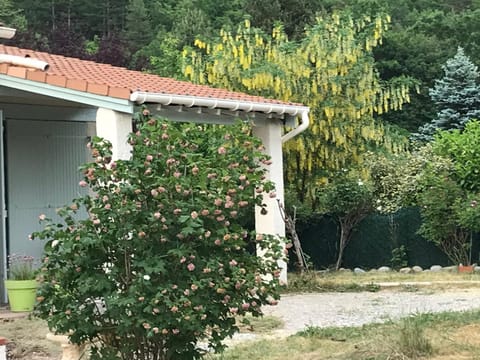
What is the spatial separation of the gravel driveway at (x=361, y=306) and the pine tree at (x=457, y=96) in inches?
671

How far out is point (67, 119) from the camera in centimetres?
1087

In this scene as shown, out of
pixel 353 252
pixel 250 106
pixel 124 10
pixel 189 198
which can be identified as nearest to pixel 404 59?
pixel 124 10

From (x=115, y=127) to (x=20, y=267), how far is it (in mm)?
2388

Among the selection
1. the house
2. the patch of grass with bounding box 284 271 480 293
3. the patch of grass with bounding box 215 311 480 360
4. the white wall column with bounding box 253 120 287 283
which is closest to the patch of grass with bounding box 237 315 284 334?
the patch of grass with bounding box 215 311 480 360

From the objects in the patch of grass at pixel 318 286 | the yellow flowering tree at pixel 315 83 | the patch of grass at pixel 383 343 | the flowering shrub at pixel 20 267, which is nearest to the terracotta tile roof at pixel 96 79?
the flowering shrub at pixel 20 267

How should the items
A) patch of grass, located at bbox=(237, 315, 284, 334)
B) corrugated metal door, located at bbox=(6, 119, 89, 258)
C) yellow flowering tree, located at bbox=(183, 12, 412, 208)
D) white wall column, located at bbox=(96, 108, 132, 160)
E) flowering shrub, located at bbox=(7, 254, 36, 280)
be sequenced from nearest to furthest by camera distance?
patch of grass, located at bbox=(237, 315, 284, 334)
white wall column, located at bbox=(96, 108, 132, 160)
flowering shrub, located at bbox=(7, 254, 36, 280)
corrugated metal door, located at bbox=(6, 119, 89, 258)
yellow flowering tree, located at bbox=(183, 12, 412, 208)

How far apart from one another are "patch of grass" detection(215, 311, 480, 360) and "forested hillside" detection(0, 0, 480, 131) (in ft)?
66.0

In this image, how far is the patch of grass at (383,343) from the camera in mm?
5949

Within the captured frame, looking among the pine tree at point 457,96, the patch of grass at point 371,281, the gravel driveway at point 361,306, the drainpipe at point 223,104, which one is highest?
the pine tree at point 457,96

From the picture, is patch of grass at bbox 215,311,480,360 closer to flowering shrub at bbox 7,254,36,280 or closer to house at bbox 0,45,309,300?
house at bbox 0,45,309,300

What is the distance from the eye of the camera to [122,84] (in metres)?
9.13

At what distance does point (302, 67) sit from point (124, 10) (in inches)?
1022

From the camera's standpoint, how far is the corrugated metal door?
33.2 feet

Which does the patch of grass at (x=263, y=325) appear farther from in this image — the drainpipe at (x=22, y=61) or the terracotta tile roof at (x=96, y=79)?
the drainpipe at (x=22, y=61)
